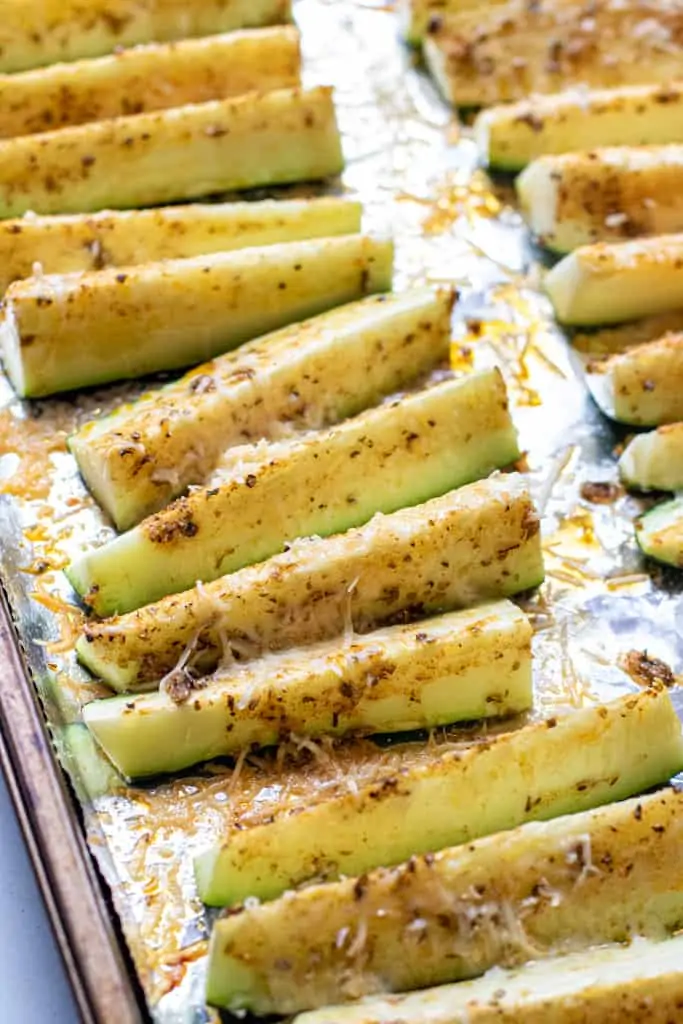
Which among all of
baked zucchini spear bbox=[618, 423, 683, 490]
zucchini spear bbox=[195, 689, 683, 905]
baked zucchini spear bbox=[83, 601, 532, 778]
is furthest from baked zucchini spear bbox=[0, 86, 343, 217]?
zucchini spear bbox=[195, 689, 683, 905]

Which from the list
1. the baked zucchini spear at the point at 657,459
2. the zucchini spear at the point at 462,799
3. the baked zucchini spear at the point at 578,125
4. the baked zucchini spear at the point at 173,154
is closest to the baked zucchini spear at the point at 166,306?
the baked zucchini spear at the point at 173,154

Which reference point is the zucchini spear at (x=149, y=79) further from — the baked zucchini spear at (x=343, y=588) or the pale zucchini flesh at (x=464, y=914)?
the pale zucchini flesh at (x=464, y=914)

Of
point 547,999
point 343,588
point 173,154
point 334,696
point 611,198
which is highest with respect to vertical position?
point 173,154

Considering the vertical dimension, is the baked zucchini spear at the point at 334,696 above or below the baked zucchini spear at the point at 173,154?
below

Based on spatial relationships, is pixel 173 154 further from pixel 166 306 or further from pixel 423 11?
pixel 423 11

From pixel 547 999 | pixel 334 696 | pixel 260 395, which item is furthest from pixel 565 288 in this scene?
pixel 547 999

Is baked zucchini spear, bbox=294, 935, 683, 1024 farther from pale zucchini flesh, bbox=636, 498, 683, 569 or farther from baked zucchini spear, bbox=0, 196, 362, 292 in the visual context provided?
baked zucchini spear, bbox=0, 196, 362, 292
